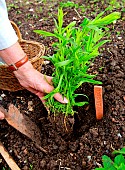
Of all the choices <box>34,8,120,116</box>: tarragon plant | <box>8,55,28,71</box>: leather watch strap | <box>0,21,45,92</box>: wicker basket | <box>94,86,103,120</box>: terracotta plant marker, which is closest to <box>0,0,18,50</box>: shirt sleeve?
<box>8,55,28,71</box>: leather watch strap

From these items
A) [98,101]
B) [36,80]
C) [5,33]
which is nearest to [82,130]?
[98,101]

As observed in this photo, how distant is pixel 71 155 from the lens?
1.96 metres

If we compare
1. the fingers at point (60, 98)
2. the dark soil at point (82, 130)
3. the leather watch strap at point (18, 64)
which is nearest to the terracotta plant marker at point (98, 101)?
the dark soil at point (82, 130)

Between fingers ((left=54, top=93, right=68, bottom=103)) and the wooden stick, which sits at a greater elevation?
fingers ((left=54, top=93, right=68, bottom=103))

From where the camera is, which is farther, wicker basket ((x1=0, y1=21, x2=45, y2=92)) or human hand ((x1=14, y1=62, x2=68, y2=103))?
wicker basket ((x1=0, y1=21, x2=45, y2=92))

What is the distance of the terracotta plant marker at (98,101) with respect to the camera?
1901mm

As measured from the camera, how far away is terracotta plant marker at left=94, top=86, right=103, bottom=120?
74.9 inches

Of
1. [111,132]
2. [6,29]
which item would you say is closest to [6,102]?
[6,29]

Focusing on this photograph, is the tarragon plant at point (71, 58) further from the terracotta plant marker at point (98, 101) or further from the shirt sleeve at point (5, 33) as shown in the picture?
the shirt sleeve at point (5, 33)

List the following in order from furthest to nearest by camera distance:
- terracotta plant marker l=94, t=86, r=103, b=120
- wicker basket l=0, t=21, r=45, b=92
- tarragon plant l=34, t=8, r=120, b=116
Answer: wicker basket l=0, t=21, r=45, b=92, terracotta plant marker l=94, t=86, r=103, b=120, tarragon plant l=34, t=8, r=120, b=116

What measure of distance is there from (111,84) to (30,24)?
1.38 meters

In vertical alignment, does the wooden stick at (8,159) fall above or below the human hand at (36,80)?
below

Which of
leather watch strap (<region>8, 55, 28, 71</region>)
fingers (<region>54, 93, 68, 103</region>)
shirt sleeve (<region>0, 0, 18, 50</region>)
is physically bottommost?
fingers (<region>54, 93, 68, 103</region>)

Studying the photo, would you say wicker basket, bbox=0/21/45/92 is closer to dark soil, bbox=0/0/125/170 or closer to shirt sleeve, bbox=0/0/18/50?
dark soil, bbox=0/0/125/170
